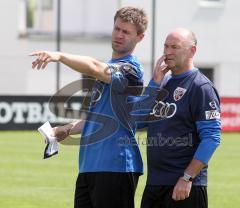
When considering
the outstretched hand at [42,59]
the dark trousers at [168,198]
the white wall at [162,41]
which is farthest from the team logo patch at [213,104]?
the white wall at [162,41]

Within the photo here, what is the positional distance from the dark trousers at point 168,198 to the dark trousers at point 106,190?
0.14 m

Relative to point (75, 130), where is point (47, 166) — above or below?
below

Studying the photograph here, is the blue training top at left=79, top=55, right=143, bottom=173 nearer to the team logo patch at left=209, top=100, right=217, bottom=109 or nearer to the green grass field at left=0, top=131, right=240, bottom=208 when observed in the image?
the team logo patch at left=209, top=100, right=217, bottom=109

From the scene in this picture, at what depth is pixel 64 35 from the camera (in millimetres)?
36781

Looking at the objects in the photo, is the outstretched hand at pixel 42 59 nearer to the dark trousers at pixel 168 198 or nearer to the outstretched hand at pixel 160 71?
the outstretched hand at pixel 160 71

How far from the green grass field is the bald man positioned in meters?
4.88

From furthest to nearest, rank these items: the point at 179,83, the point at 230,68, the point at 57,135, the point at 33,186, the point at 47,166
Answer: the point at 230,68 → the point at 47,166 → the point at 33,186 → the point at 57,135 → the point at 179,83

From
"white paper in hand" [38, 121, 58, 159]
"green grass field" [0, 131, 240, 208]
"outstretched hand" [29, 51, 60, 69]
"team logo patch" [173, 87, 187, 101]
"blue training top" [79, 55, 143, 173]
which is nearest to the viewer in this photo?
"outstretched hand" [29, 51, 60, 69]

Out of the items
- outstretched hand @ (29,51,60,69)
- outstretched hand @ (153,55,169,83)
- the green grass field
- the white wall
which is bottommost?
the green grass field

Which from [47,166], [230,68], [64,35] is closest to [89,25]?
[64,35]

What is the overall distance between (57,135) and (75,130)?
0.55ft

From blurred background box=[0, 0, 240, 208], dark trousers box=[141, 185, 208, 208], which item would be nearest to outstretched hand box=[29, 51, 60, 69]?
dark trousers box=[141, 185, 208, 208]

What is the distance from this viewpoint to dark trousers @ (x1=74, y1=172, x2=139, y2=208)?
6.15 meters

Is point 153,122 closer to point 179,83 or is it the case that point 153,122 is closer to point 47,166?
point 179,83
